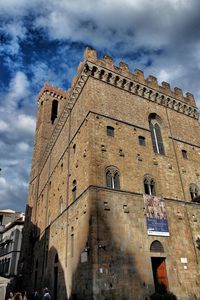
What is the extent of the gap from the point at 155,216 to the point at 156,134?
671 centimetres

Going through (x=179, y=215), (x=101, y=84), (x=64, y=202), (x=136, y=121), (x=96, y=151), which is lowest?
(x=179, y=215)

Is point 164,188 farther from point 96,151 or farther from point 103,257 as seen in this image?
point 103,257

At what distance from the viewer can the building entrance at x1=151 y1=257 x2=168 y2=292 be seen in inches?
510

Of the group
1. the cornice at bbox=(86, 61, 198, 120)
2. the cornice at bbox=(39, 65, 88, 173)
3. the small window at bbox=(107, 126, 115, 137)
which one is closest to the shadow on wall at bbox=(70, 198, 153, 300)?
the small window at bbox=(107, 126, 115, 137)

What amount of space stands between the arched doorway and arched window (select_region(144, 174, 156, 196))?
9.61ft

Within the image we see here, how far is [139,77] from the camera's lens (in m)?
20.0

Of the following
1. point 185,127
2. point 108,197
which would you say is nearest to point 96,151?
point 108,197

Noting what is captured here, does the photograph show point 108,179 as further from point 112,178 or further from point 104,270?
point 104,270

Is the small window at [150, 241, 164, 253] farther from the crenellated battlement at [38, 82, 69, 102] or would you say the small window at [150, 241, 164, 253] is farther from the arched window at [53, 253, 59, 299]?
the crenellated battlement at [38, 82, 69, 102]

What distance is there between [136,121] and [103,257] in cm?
956

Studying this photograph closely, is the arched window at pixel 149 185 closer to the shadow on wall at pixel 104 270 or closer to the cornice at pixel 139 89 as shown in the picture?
the shadow on wall at pixel 104 270

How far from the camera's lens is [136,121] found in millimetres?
17750

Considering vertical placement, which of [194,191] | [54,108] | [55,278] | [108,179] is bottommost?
[55,278]

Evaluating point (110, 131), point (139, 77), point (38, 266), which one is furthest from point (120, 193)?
point (38, 266)
